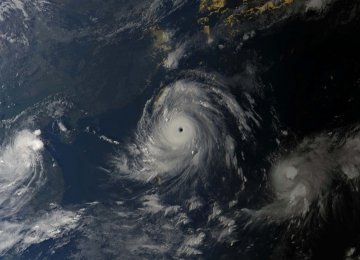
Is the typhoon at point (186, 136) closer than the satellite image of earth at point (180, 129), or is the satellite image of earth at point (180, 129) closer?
the satellite image of earth at point (180, 129)

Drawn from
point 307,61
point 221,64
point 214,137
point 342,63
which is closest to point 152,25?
point 221,64

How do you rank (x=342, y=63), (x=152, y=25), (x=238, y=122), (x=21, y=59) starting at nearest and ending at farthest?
1. (x=342, y=63)
2. (x=238, y=122)
3. (x=152, y=25)
4. (x=21, y=59)

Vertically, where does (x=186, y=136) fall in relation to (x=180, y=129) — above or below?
below

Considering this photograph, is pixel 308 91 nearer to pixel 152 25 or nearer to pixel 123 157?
pixel 152 25

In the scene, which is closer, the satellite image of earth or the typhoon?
the satellite image of earth
